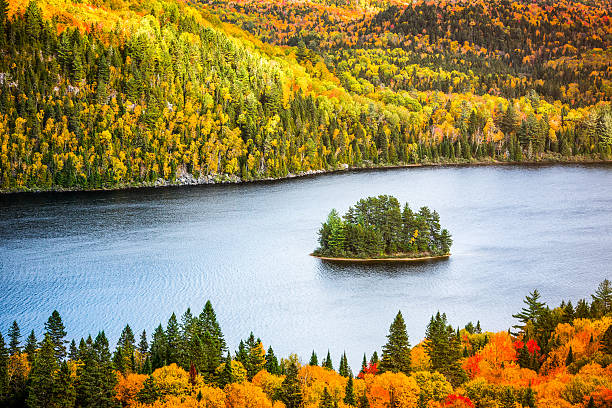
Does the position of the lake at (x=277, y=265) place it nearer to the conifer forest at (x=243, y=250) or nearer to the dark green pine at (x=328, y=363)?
the conifer forest at (x=243, y=250)

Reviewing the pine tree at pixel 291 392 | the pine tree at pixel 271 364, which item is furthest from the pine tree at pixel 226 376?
the pine tree at pixel 291 392

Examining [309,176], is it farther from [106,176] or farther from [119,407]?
[119,407]

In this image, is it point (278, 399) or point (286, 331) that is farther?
point (286, 331)

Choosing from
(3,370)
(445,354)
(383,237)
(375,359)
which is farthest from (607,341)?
(3,370)

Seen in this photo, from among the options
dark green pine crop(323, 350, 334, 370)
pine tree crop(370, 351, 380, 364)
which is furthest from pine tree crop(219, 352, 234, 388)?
pine tree crop(370, 351, 380, 364)

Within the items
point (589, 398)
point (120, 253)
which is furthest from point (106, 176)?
point (589, 398)

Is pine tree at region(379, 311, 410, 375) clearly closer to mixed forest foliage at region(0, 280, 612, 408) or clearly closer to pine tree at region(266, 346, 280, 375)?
mixed forest foliage at region(0, 280, 612, 408)
